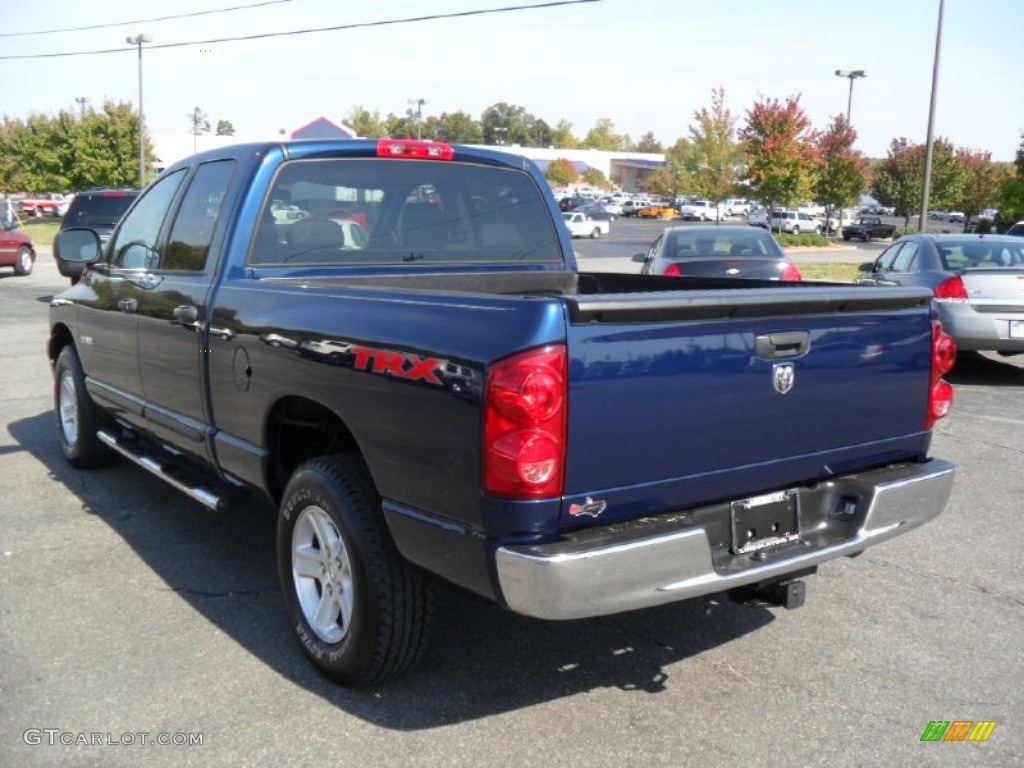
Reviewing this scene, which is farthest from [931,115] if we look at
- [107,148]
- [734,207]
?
[734,207]

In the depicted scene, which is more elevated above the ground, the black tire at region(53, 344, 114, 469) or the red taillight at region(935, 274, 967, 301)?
the red taillight at region(935, 274, 967, 301)

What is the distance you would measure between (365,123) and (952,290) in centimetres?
10022

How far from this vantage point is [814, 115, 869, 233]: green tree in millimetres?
45312

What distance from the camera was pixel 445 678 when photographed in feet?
12.5

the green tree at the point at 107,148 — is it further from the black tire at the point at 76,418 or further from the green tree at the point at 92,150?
the black tire at the point at 76,418

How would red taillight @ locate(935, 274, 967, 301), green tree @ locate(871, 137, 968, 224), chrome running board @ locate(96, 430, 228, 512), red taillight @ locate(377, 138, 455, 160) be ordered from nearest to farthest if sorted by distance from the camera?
chrome running board @ locate(96, 430, 228, 512)
red taillight @ locate(377, 138, 455, 160)
red taillight @ locate(935, 274, 967, 301)
green tree @ locate(871, 137, 968, 224)

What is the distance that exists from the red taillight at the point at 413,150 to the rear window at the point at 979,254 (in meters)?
7.39

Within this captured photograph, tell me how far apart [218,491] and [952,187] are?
2102 inches

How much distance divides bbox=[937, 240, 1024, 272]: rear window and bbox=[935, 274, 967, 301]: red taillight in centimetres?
39

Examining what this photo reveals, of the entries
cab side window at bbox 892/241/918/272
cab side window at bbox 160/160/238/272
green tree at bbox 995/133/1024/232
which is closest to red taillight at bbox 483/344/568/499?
cab side window at bbox 160/160/238/272

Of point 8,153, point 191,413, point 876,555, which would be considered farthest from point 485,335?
point 8,153

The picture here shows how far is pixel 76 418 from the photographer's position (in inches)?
257

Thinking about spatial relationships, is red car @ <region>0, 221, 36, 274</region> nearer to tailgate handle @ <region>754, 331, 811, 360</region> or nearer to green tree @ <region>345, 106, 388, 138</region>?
tailgate handle @ <region>754, 331, 811, 360</region>

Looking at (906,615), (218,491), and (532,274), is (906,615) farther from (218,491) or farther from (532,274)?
(218,491)
